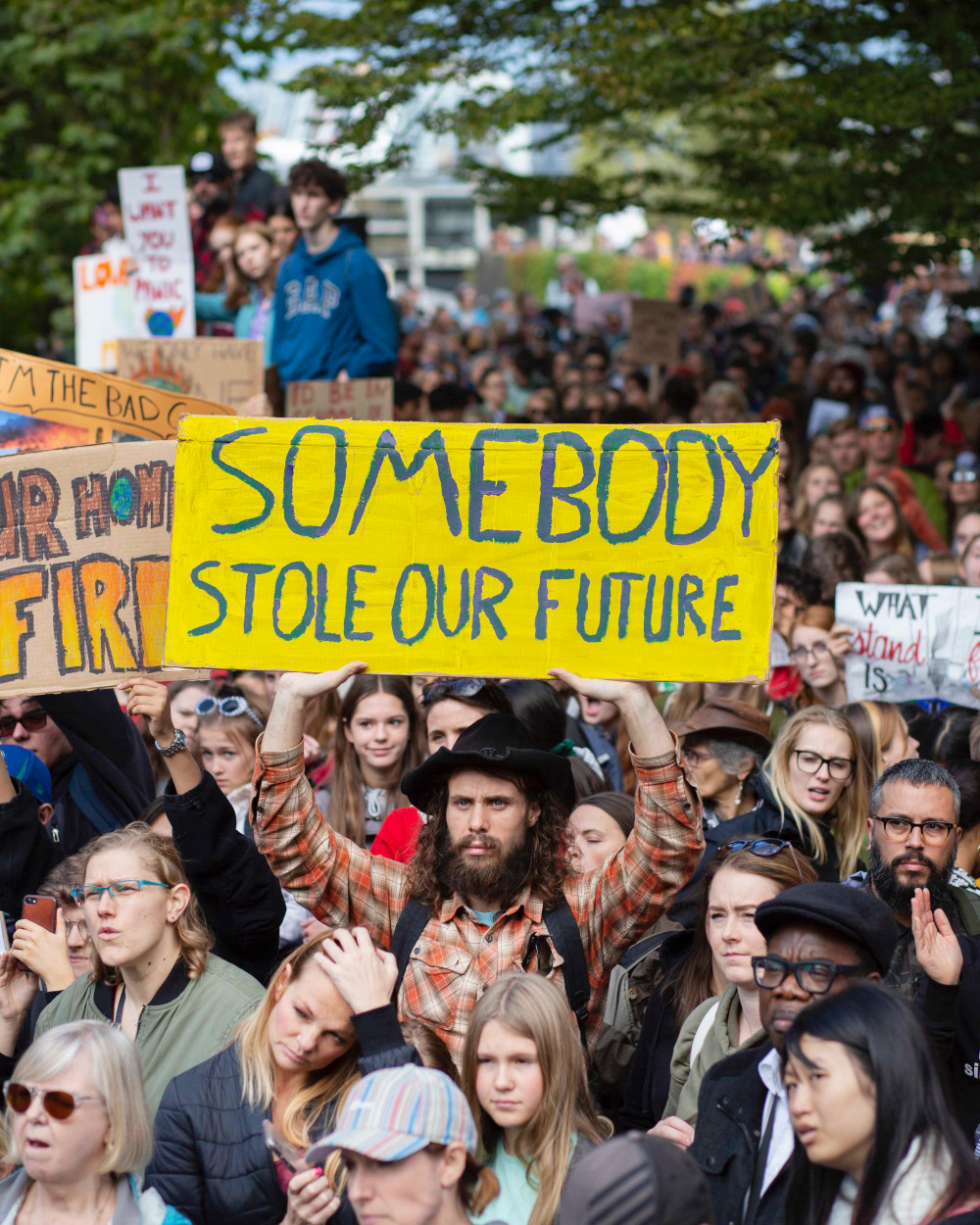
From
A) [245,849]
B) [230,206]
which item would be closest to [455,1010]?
[245,849]

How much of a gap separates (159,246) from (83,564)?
19.6ft

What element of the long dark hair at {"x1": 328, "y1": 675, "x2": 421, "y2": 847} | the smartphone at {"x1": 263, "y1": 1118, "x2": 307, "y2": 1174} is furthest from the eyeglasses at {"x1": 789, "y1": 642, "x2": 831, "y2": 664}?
the smartphone at {"x1": 263, "y1": 1118, "x2": 307, "y2": 1174}

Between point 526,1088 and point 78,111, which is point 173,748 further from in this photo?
point 78,111

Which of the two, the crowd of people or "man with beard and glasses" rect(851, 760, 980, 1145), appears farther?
"man with beard and glasses" rect(851, 760, 980, 1145)

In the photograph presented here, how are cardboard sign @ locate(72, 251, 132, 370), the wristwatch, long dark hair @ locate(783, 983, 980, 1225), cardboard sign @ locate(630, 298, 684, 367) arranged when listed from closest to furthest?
long dark hair @ locate(783, 983, 980, 1225) < the wristwatch < cardboard sign @ locate(72, 251, 132, 370) < cardboard sign @ locate(630, 298, 684, 367)

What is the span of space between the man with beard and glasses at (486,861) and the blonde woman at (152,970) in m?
0.32

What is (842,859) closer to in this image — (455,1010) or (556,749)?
(556,749)

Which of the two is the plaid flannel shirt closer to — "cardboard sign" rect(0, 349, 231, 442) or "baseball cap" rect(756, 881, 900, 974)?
"baseball cap" rect(756, 881, 900, 974)

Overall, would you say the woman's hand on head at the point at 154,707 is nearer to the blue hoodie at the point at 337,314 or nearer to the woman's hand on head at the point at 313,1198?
the woman's hand on head at the point at 313,1198

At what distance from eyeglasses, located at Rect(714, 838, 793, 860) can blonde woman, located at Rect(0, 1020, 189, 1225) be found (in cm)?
176

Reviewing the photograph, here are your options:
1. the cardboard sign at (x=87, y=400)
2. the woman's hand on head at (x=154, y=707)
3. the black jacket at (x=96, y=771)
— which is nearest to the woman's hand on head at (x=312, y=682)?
the woman's hand on head at (x=154, y=707)

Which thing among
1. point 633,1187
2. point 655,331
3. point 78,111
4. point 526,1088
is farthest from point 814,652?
point 78,111

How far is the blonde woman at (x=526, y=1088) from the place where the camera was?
3.48 meters

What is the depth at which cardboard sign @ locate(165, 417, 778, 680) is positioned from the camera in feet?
13.6
